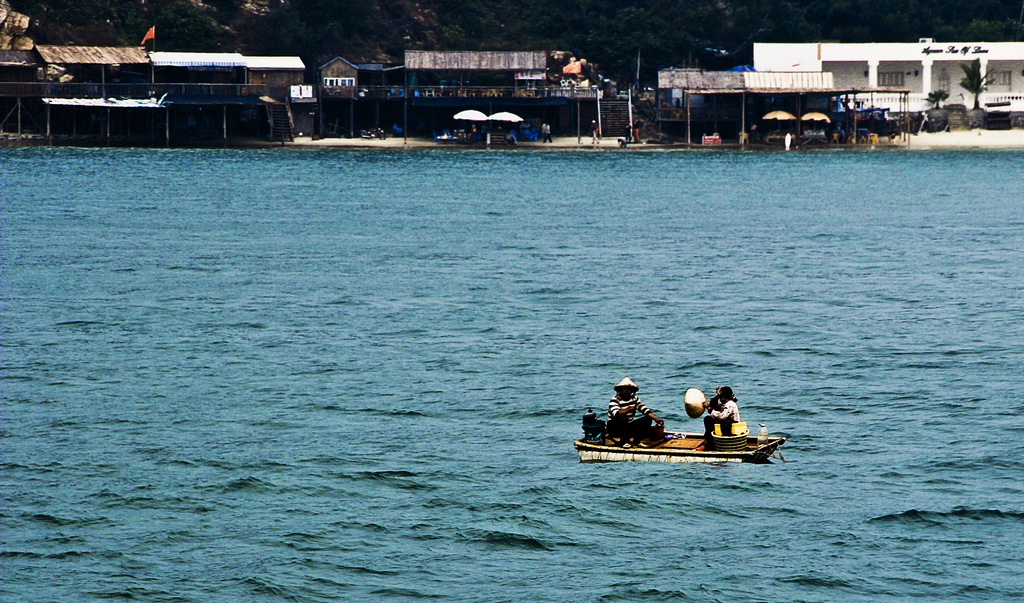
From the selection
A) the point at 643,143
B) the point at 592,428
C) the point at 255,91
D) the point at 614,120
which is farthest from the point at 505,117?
the point at 592,428

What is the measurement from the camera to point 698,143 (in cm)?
11162

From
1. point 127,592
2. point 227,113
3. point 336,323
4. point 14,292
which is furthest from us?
point 227,113

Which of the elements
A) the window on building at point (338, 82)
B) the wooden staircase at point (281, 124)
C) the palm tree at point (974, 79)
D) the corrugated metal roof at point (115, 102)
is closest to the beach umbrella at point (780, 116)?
the palm tree at point (974, 79)

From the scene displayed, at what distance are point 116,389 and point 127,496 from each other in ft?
23.4

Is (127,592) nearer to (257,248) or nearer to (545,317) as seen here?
(545,317)

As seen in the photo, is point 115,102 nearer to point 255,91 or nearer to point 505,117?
point 255,91

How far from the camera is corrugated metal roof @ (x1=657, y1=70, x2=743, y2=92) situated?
346ft

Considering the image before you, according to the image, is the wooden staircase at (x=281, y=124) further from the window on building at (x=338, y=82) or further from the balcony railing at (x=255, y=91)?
the window on building at (x=338, y=82)

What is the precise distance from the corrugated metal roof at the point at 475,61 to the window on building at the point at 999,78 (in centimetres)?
3953

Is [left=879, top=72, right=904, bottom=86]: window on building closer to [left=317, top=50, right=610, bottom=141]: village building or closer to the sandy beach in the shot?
the sandy beach

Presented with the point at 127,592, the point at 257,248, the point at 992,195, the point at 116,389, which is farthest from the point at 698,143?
the point at 127,592

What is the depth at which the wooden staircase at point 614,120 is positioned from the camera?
110438 millimetres

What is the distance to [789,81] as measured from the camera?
353 ft

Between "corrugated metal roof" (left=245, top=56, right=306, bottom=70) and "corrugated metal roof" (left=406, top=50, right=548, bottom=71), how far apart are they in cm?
867
